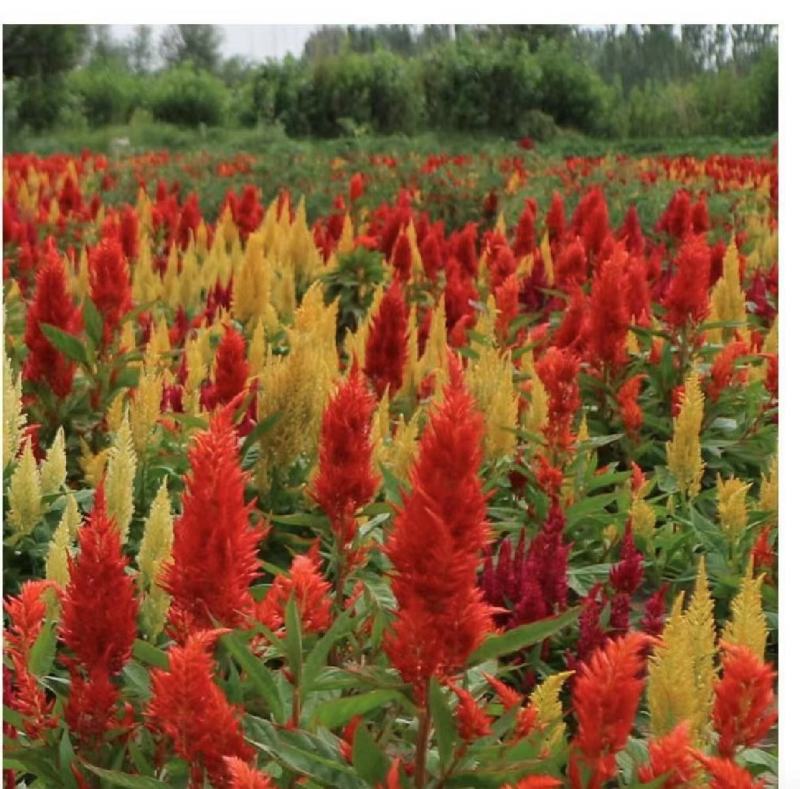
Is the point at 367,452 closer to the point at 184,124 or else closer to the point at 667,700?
the point at 667,700

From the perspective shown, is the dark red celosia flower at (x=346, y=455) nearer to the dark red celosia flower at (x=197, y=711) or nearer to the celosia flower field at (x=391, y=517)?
the celosia flower field at (x=391, y=517)

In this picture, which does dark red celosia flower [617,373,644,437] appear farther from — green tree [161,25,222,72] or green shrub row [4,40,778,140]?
green tree [161,25,222,72]

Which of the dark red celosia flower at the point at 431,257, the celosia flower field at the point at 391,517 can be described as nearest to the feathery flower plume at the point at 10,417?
the celosia flower field at the point at 391,517

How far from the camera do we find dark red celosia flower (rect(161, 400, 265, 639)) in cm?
112

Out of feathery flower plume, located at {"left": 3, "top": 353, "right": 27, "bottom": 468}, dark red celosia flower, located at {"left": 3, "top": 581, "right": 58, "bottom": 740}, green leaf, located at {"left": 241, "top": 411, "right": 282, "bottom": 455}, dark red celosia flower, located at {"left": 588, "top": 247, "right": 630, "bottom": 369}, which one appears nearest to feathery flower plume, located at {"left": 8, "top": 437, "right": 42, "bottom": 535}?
feathery flower plume, located at {"left": 3, "top": 353, "right": 27, "bottom": 468}

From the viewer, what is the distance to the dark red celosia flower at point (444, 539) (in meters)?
0.98

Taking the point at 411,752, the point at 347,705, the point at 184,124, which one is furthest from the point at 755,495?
the point at 184,124

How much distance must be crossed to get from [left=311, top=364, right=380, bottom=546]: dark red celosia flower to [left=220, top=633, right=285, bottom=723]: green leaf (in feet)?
0.78

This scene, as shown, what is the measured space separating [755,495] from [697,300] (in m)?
0.47

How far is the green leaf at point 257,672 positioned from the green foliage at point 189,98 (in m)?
2.93

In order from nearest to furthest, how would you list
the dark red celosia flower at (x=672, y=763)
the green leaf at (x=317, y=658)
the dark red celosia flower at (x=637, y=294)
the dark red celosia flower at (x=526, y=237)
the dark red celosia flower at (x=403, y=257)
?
the dark red celosia flower at (x=672, y=763)
the green leaf at (x=317, y=658)
the dark red celosia flower at (x=637, y=294)
the dark red celosia flower at (x=403, y=257)
the dark red celosia flower at (x=526, y=237)

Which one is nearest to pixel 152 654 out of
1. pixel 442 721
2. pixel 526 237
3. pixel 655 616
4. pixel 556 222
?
pixel 442 721

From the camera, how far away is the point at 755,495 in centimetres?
289

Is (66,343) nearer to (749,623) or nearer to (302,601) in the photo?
(302,601)
